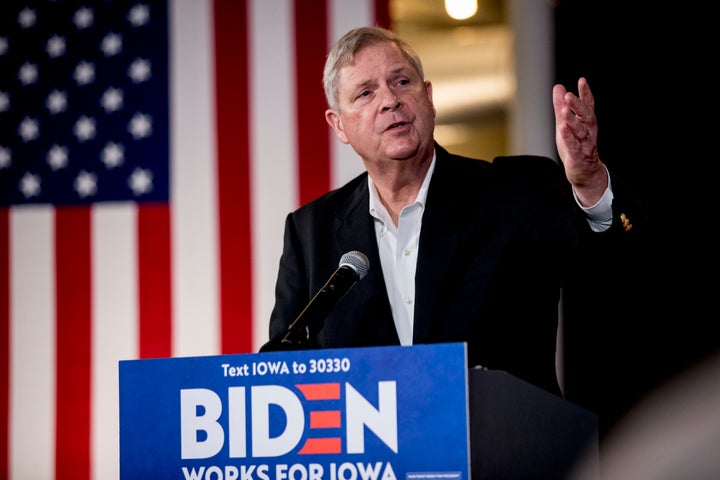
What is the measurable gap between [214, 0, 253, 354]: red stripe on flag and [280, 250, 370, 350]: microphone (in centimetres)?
193

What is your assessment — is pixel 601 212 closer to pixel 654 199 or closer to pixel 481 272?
pixel 481 272

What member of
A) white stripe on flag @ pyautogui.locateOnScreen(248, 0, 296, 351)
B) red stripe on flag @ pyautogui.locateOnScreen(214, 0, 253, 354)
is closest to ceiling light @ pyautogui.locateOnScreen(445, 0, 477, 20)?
white stripe on flag @ pyautogui.locateOnScreen(248, 0, 296, 351)

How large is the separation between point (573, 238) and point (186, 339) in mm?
1969

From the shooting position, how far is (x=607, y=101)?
2.84m

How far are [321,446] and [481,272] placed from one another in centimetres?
81

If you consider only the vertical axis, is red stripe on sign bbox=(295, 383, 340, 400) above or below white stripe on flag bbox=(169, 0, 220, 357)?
below

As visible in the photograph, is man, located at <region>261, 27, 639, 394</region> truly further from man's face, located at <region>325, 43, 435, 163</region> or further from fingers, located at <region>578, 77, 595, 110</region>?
fingers, located at <region>578, 77, 595, 110</region>

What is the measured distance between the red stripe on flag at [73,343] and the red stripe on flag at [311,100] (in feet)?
2.92

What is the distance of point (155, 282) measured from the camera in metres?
3.58

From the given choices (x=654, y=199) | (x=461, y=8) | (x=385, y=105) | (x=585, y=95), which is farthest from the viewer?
(x=461, y=8)

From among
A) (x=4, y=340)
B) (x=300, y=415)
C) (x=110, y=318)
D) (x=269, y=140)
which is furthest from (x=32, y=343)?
(x=300, y=415)

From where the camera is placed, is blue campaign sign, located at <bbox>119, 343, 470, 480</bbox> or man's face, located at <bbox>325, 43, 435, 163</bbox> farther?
man's face, located at <bbox>325, 43, 435, 163</bbox>

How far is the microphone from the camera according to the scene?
156 centimetres

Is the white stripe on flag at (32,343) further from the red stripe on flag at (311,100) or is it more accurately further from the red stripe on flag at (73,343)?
the red stripe on flag at (311,100)
